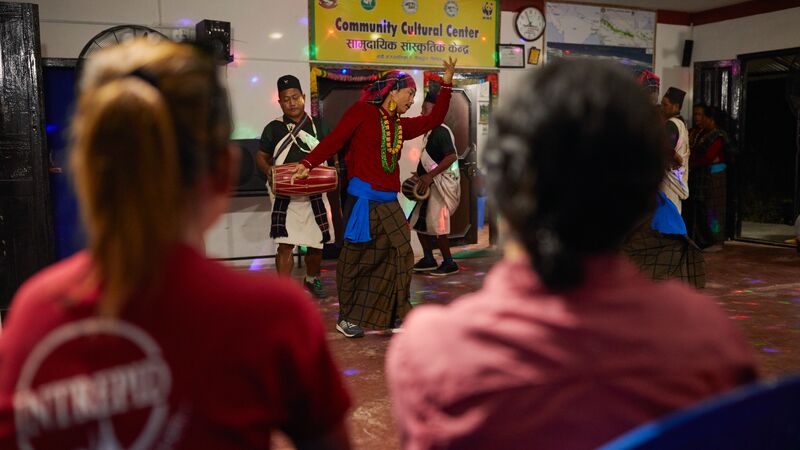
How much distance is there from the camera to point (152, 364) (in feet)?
2.40

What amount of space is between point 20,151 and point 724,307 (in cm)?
466

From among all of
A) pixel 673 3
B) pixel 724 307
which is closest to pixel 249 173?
pixel 724 307

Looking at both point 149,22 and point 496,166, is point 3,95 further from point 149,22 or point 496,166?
point 496,166

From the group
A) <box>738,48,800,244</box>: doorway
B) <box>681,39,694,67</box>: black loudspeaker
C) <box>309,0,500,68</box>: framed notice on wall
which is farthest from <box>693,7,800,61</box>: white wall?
<box>309,0,500,68</box>: framed notice on wall

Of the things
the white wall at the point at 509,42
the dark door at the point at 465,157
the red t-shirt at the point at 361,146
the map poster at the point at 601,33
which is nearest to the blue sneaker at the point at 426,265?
the dark door at the point at 465,157

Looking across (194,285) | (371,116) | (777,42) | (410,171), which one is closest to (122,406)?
(194,285)

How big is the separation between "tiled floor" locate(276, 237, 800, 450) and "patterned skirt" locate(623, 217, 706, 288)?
526 mm

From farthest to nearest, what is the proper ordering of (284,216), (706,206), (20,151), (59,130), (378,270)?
(706,206), (59,130), (284,216), (20,151), (378,270)

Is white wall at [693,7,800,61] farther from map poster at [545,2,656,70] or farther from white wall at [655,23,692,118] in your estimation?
map poster at [545,2,656,70]

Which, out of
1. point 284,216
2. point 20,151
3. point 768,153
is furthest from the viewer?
point 768,153

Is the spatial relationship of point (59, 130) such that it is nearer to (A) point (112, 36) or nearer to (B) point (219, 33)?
(A) point (112, 36)

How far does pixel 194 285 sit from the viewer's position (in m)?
0.74

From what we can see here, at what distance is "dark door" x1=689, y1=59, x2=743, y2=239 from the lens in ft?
25.5

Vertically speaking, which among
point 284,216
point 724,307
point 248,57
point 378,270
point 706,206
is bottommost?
point 724,307
